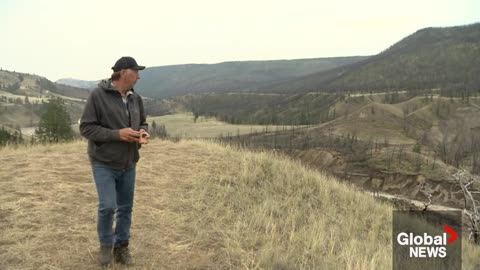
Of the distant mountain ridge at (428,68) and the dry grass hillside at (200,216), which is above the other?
the distant mountain ridge at (428,68)

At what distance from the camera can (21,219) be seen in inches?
225

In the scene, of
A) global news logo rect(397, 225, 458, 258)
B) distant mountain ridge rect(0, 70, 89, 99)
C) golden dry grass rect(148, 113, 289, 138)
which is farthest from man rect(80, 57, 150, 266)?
distant mountain ridge rect(0, 70, 89, 99)

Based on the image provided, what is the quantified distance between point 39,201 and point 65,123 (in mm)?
15673

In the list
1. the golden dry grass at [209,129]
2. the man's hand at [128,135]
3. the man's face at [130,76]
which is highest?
the man's face at [130,76]

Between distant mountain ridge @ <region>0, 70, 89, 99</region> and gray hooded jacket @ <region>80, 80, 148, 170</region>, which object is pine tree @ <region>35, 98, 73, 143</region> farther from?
distant mountain ridge @ <region>0, 70, 89, 99</region>

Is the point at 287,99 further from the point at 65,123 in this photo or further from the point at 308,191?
the point at 308,191

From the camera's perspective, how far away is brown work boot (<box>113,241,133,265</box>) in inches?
182

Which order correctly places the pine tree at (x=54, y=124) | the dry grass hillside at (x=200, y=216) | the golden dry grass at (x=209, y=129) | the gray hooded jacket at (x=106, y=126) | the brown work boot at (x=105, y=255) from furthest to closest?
the golden dry grass at (x=209, y=129) < the pine tree at (x=54, y=124) < the dry grass hillside at (x=200, y=216) < the brown work boot at (x=105, y=255) < the gray hooded jacket at (x=106, y=126)

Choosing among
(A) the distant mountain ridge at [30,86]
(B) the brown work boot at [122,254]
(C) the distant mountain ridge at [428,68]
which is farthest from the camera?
(A) the distant mountain ridge at [30,86]

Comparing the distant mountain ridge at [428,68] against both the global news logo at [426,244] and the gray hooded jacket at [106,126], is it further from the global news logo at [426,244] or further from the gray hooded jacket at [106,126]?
the gray hooded jacket at [106,126]

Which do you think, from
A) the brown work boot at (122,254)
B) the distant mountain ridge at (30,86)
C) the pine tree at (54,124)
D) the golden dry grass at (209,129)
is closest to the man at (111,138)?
the brown work boot at (122,254)

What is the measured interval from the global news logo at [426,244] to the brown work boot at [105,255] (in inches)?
162

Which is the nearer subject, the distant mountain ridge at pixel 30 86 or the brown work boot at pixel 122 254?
the brown work boot at pixel 122 254

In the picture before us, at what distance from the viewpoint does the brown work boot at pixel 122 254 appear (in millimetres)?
4621
